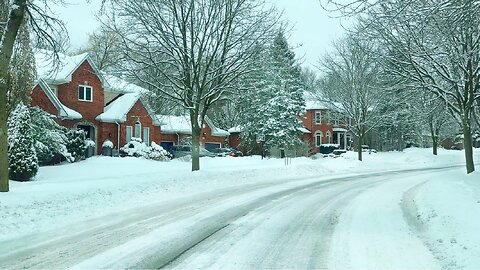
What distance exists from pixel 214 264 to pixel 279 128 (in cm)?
3559

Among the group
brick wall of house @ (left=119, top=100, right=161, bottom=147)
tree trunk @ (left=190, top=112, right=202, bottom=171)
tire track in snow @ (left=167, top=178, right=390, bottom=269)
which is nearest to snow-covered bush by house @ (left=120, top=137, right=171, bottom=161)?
brick wall of house @ (left=119, top=100, right=161, bottom=147)

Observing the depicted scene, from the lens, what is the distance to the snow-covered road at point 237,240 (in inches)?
238

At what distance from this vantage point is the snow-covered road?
19.8 feet

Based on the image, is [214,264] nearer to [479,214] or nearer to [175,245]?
[175,245]

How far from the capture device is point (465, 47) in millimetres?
15375

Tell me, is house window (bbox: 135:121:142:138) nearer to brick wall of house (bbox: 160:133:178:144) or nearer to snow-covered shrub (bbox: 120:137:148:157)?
snow-covered shrub (bbox: 120:137:148:157)

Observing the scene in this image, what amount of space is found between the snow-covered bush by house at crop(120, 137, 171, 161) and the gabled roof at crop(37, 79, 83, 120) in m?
4.23

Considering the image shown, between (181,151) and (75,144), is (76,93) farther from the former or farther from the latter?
(181,151)

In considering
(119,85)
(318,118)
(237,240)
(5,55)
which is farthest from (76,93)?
(318,118)

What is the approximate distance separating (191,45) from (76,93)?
51.1 ft

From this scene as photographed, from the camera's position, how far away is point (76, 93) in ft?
105

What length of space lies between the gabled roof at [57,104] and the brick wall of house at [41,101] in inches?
7.0

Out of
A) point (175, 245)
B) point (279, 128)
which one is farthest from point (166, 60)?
point (279, 128)

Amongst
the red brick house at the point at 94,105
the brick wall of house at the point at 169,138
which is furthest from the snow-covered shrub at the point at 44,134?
the brick wall of house at the point at 169,138
